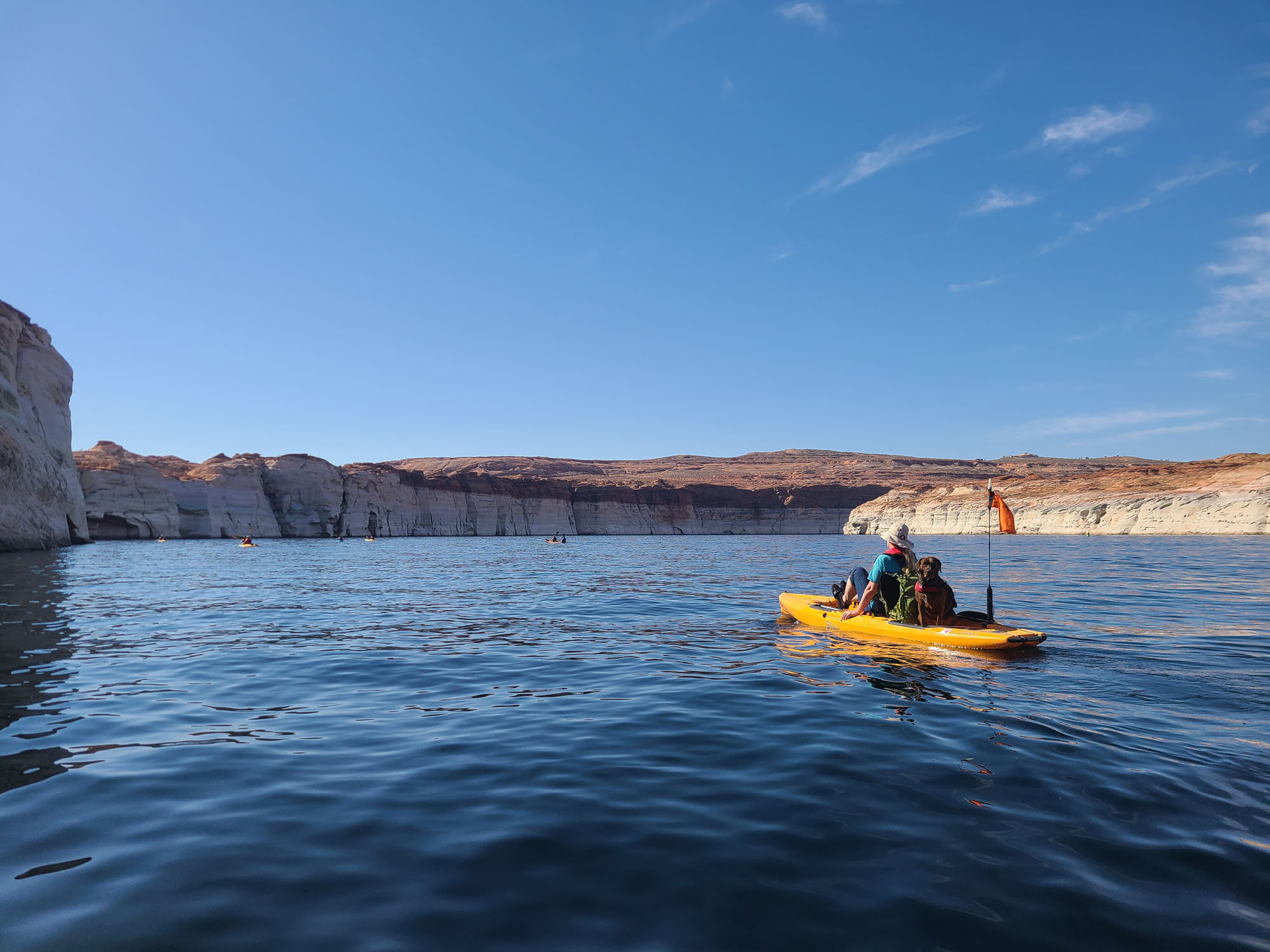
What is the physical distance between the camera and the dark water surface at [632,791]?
3.18 metres

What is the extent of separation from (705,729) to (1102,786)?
294 centimetres

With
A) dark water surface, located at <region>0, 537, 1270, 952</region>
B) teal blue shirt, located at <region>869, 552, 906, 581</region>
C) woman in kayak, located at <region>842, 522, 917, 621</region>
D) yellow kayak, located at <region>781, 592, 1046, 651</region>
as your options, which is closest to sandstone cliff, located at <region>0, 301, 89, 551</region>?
dark water surface, located at <region>0, 537, 1270, 952</region>

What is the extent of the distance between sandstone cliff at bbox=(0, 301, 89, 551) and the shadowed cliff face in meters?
14.0

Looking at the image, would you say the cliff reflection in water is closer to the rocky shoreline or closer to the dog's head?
the dog's head

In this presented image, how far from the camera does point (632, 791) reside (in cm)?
474

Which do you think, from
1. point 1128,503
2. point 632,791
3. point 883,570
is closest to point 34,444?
point 883,570

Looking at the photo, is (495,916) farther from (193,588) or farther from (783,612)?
(193,588)

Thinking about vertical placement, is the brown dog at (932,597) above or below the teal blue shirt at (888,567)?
below

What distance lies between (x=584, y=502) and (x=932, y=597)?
78033 millimetres

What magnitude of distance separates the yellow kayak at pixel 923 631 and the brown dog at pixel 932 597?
165 millimetres

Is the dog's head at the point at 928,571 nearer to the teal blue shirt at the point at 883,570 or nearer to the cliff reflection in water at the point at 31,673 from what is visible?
the teal blue shirt at the point at 883,570

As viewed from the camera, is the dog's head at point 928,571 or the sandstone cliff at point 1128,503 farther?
the sandstone cliff at point 1128,503

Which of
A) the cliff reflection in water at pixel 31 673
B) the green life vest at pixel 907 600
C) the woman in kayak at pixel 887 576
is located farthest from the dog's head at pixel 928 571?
the cliff reflection in water at pixel 31 673

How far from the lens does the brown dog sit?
32.6 feet
